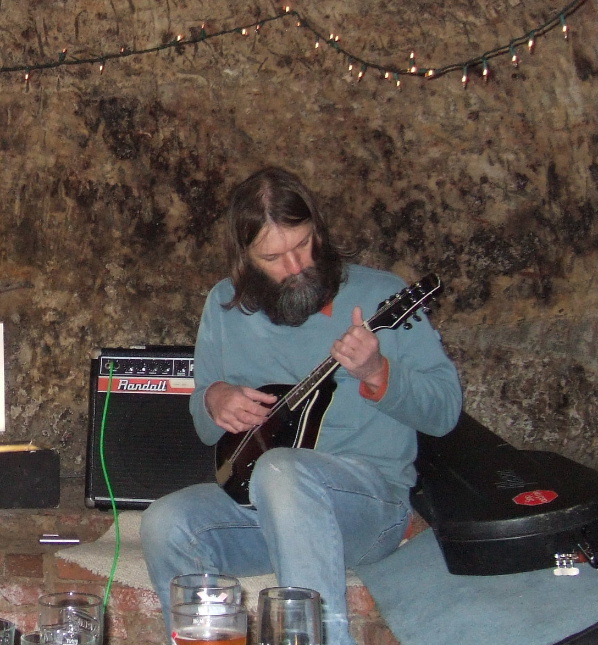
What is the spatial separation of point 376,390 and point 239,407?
1.03 feet

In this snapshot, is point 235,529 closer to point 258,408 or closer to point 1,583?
point 258,408

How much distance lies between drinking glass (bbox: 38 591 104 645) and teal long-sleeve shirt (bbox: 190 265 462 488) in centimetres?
97

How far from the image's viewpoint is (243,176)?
3449 millimetres

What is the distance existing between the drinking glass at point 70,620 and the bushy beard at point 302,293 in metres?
1.16

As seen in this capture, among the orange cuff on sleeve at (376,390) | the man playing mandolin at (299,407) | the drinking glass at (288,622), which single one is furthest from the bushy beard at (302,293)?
the drinking glass at (288,622)

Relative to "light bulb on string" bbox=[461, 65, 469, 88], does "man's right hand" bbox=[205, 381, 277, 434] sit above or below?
below

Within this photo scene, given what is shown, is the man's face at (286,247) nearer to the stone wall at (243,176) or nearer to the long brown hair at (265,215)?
the long brown hair at (265,215)

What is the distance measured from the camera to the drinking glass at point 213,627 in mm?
963

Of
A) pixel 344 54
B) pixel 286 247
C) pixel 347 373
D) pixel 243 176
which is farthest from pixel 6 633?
pixel 344 54

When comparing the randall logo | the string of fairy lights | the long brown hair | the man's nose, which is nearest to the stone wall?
the string of fairy lights

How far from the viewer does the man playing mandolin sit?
1757 millimetres

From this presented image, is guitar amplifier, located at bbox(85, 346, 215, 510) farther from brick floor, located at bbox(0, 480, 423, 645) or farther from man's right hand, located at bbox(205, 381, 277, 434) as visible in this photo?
man's right hand, located at bbox(205, 381, 277, 434)

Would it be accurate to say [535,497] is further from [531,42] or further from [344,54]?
[344,54]

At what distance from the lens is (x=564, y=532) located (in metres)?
1.76
